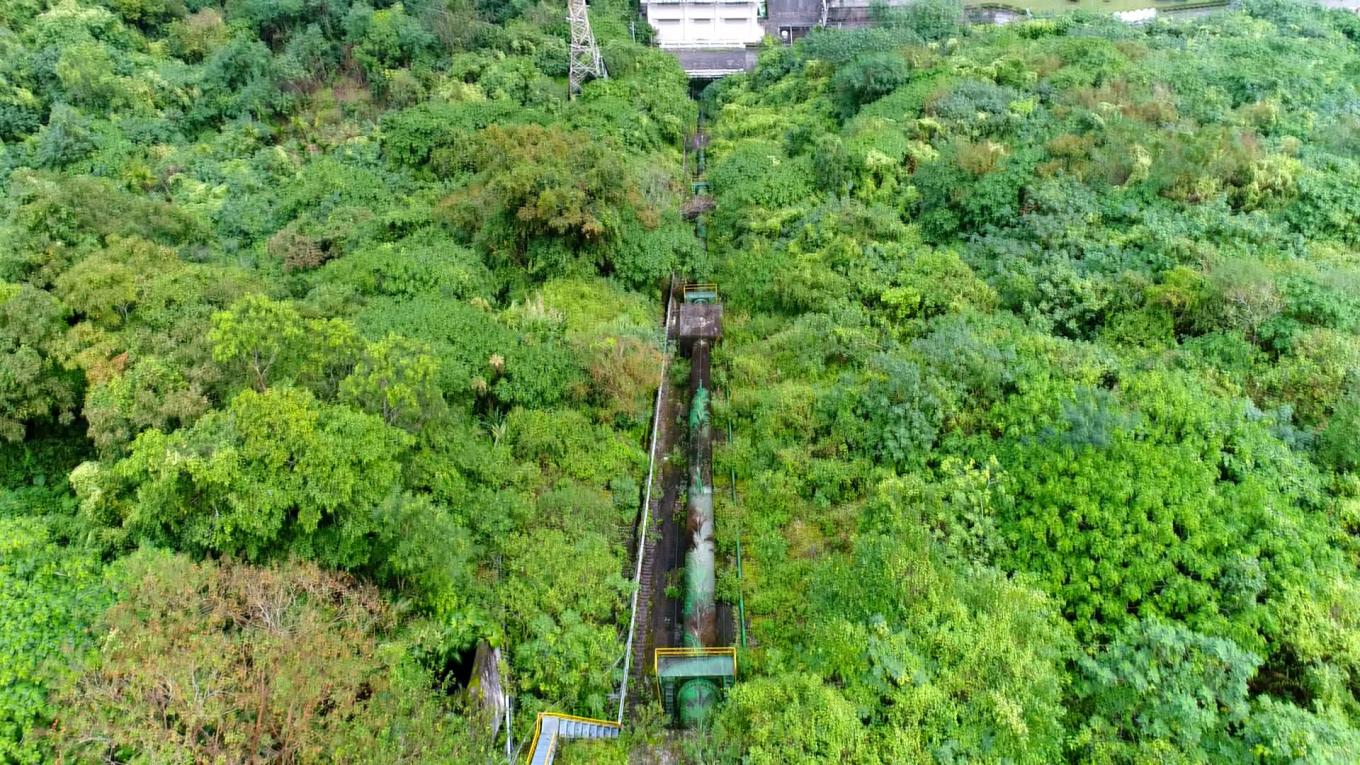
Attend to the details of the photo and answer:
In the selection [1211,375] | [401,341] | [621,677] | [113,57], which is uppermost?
[113,57]

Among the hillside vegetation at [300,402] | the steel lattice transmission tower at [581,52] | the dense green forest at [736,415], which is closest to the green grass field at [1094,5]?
the dense green forest at [736,415]

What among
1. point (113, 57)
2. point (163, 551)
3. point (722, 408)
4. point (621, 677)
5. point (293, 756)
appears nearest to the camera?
point (293, 756)

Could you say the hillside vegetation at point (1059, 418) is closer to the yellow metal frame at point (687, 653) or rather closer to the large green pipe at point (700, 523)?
the yellow metal frame at point (687, 653)

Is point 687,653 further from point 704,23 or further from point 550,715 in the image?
point 704,23

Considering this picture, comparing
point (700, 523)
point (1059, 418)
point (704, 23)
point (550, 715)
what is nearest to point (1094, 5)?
point (704, 23)

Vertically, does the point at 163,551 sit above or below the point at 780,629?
above

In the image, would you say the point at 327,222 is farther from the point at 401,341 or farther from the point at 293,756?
the point at 293,756

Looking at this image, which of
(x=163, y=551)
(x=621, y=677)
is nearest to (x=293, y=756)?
(x=163, y=551)
